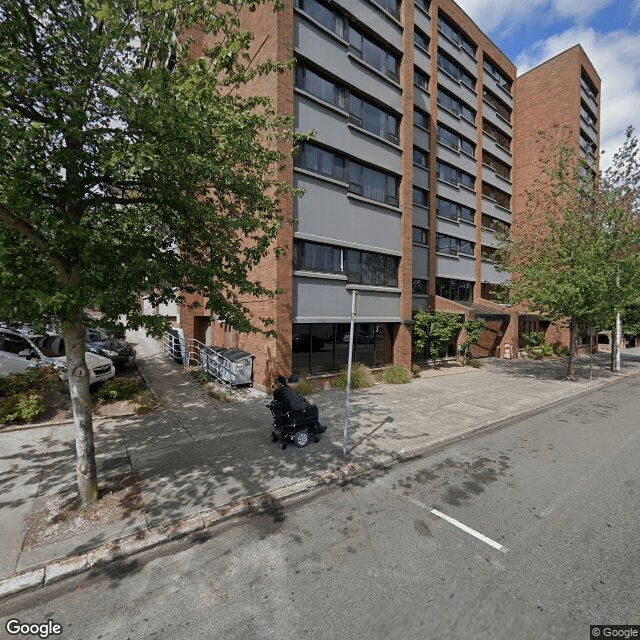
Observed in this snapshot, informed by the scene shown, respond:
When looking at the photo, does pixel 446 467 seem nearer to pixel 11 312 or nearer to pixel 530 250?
pixel 11 312

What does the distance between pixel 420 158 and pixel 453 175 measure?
136 inches

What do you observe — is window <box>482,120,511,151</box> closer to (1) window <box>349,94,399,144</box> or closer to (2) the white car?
(1) window <box>349,94,399,144</box>

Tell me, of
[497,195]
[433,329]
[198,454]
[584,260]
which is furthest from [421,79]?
[198,454]

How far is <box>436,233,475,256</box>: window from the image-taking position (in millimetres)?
21884

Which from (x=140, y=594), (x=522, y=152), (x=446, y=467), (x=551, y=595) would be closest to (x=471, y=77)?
(x=522, y=152)

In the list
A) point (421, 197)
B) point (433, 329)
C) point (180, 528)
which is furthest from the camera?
point (421, 197)

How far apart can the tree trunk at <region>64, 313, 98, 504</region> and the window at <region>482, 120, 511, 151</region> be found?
2986 cm

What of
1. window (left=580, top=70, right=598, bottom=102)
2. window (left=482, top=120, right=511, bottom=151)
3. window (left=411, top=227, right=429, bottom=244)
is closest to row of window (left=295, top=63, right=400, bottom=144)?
window (left=411, top=227, right=429, bottom=244)

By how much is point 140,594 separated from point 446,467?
211 inches

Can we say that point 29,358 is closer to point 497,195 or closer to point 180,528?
point 180,528

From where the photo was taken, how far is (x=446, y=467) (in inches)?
264

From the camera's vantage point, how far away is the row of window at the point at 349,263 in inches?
496

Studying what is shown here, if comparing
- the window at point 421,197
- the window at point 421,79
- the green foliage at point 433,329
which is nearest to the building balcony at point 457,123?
the window at point 421,79

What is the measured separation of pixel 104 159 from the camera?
3832 mm
